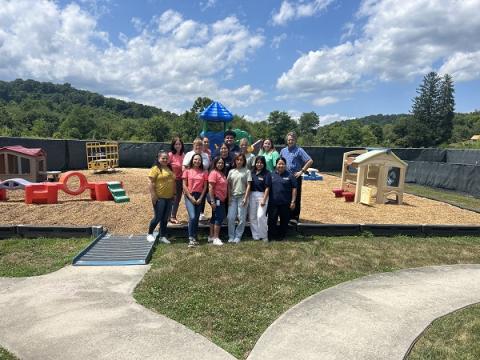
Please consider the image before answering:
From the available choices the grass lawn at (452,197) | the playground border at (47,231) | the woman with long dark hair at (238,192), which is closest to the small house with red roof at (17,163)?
the playground border at (47,231)

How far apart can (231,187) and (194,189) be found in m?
0.59

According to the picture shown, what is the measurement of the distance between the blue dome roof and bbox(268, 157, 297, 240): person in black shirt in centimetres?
245

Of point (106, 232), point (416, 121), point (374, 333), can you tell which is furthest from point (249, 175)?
point (416, 121)

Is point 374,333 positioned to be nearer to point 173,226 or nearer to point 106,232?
point 173,226

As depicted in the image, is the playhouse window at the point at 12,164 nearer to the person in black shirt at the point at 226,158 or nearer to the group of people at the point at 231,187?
the group of people at the point at 231,187

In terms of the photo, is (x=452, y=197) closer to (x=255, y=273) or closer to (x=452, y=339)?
(x=255, y=273)

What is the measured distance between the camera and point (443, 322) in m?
3.68

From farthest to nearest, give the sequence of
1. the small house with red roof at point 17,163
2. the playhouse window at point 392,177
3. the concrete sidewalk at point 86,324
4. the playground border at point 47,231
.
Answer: the playhouse window at point 392,177, the small house with red roof at point 17,163, the playground border at point 47,231, the concrete sidewalk at point 86,324

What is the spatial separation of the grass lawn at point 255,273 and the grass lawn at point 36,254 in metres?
1.30

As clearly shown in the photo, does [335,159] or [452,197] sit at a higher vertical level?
[335,159]

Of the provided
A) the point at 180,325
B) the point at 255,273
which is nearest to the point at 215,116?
the point at 255,273

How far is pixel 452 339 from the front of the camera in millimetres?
3375

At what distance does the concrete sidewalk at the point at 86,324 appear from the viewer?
3029 mm

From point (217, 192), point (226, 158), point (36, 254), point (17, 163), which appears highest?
point (226, 158)
